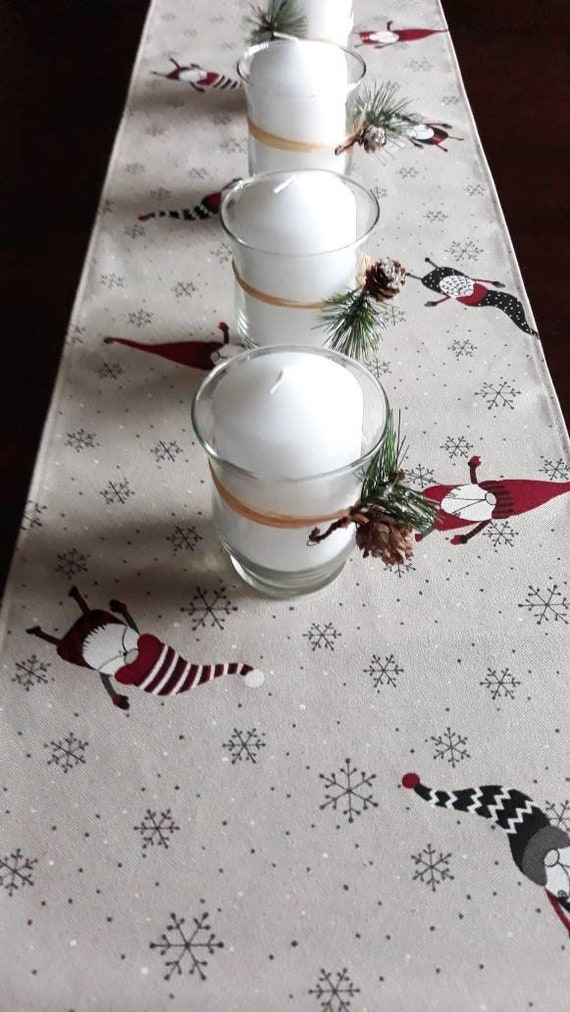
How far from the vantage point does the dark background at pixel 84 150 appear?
1.78 ft

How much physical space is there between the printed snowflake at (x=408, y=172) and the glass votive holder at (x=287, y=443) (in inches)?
13.6

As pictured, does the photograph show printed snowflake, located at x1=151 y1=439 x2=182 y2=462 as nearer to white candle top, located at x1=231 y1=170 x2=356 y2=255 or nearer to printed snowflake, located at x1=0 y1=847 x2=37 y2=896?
white candle top, located at x1=231 y1=170 x2=356 y2=255

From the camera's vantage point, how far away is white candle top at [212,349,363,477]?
1.13 ft

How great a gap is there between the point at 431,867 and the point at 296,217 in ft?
1.03

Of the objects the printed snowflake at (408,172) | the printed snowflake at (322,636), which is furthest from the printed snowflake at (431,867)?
the printed snowflake at (408,172)

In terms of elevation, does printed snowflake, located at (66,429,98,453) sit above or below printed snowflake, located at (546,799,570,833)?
above

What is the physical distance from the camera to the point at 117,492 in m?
0.47

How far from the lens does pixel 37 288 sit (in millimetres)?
598

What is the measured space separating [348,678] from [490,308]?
0.99ft

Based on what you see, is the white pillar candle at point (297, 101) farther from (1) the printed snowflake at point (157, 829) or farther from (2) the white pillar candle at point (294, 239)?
(1) the printed snowflake at point (157, 829)

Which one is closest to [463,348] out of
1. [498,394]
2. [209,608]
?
[498,394]

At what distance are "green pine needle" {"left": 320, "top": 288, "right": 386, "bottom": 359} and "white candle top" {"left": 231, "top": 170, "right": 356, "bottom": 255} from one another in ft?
0.09

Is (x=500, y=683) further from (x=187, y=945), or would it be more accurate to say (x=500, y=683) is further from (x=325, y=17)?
(x=325, y=17)

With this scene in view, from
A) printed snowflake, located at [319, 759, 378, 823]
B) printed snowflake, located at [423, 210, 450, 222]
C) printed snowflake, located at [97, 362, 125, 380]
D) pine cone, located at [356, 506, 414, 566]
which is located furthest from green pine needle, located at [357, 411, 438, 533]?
printed snowflake, located at [423, 210, 450, 222]
